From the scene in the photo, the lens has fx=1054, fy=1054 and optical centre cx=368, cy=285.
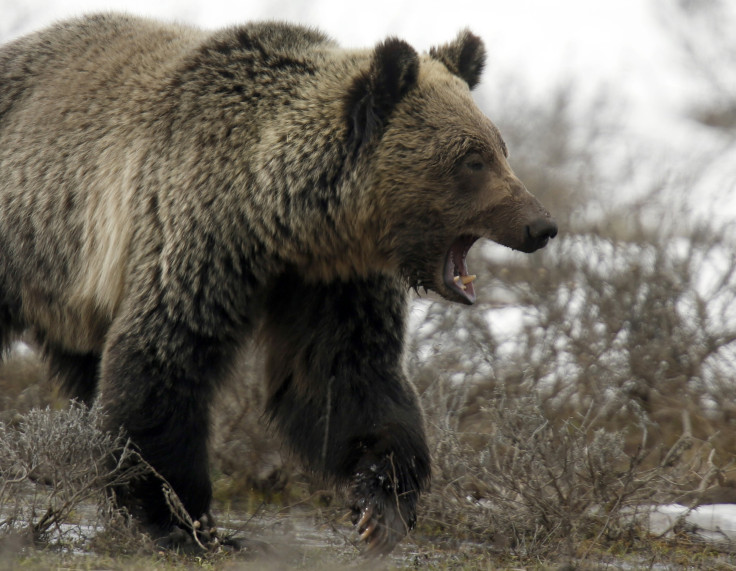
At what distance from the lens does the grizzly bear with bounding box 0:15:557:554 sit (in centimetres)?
498

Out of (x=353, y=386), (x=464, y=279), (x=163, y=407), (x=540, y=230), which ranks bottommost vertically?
(x=163, y=407)

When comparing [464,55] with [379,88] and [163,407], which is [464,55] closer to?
[379,88]

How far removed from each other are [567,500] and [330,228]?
5.64 feet

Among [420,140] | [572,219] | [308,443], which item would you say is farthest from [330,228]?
[572,219]

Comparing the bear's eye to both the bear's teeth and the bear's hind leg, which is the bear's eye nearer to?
the bear's teeth

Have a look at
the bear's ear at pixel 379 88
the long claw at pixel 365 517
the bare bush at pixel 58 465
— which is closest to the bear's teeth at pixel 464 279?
the bear's ear at pixel 379 88

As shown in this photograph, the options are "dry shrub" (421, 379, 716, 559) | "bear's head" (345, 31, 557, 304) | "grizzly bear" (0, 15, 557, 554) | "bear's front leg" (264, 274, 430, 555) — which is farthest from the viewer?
"bear's front leg" (264, 274, 430, 555)

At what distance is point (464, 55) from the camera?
5727 mm

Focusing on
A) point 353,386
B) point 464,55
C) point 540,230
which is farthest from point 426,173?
point 353,386

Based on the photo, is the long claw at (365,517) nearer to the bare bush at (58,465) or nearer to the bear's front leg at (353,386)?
the bear's front leg at (353,386)

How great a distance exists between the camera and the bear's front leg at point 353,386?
5207mm

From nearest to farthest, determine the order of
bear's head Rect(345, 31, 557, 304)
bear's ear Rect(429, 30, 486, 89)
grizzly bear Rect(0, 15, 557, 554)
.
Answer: grizzly bear Rect(0, 15, 557, 554)
bear's head Rect(345, 31, 557, 304)
bear's ear Rect(429, 30, 486, 89)

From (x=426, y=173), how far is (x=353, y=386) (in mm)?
1131

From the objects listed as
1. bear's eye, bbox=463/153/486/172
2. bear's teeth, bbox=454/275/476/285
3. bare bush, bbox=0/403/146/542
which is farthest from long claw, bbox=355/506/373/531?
bear's eye, bbox=463/153/486/172
